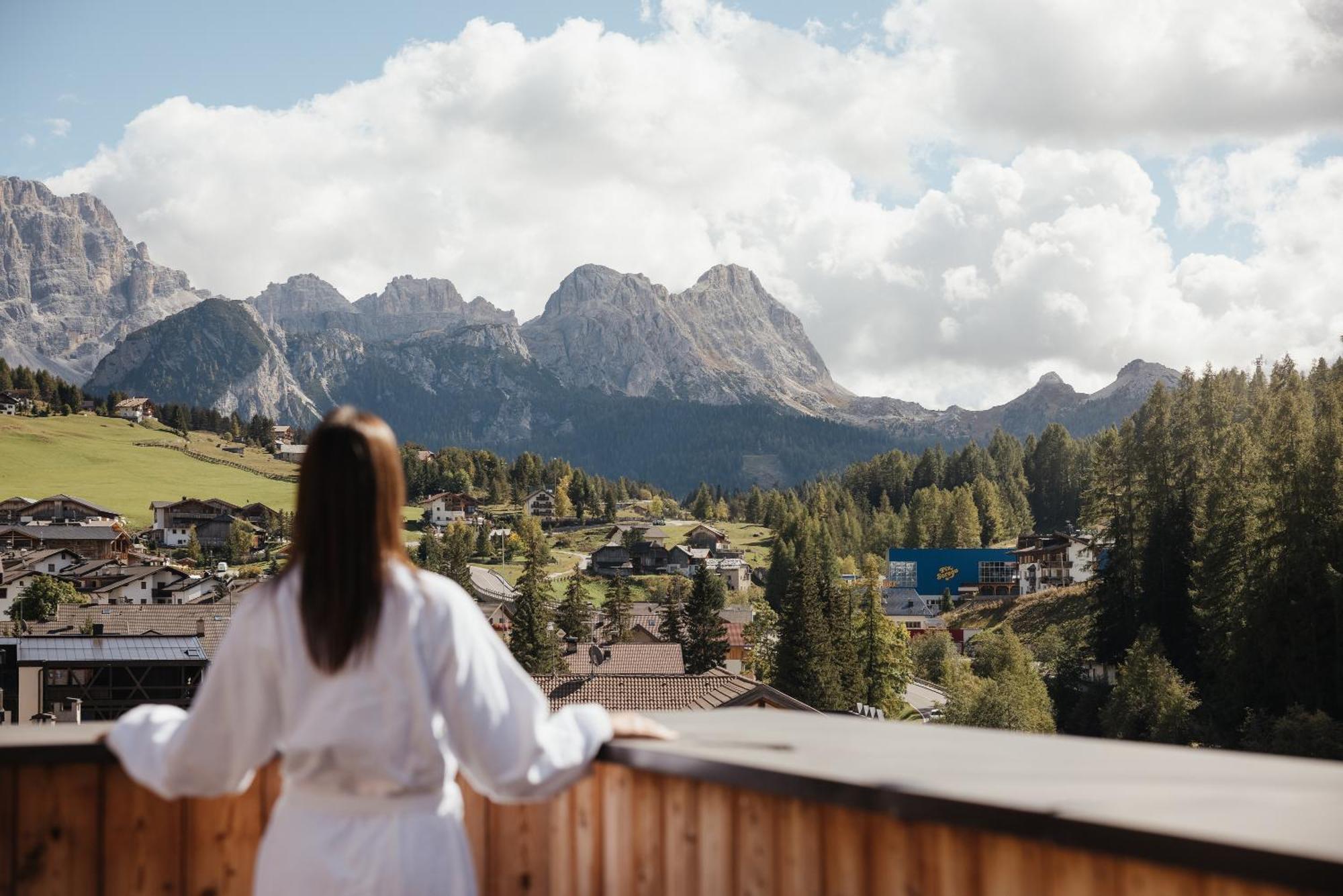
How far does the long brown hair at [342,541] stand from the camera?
6.66 ft

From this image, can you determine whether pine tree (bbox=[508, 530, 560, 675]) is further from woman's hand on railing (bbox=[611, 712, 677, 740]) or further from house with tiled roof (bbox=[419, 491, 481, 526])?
house with tiled roof (bbox=[419, 491, 481, 526])

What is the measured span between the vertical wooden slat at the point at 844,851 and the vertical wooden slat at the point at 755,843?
0.42ft

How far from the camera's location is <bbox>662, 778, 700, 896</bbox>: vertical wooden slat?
97.6 inches

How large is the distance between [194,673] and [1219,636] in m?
29.4

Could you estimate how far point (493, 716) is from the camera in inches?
83.4

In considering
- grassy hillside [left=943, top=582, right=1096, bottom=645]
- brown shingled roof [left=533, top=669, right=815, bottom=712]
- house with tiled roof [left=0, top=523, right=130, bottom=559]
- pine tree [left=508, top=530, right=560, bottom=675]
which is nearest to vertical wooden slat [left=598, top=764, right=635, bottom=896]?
brown shingled roof [left=533, top=669, right=815, bottom=712]

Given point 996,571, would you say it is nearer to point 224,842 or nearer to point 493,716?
point 224,842

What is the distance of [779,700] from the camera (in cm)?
1903

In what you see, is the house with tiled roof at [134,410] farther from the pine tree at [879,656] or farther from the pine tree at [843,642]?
the pine tree at [879,656]

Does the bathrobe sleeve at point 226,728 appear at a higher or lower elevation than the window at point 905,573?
higher

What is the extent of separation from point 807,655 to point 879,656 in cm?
356

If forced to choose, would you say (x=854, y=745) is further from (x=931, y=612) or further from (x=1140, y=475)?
(x=931, y=612)

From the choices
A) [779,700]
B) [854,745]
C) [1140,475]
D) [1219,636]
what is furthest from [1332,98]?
[854,745]

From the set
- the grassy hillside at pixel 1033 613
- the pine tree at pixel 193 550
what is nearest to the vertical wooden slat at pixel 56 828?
the grassy hillside at pixel 1033 613
